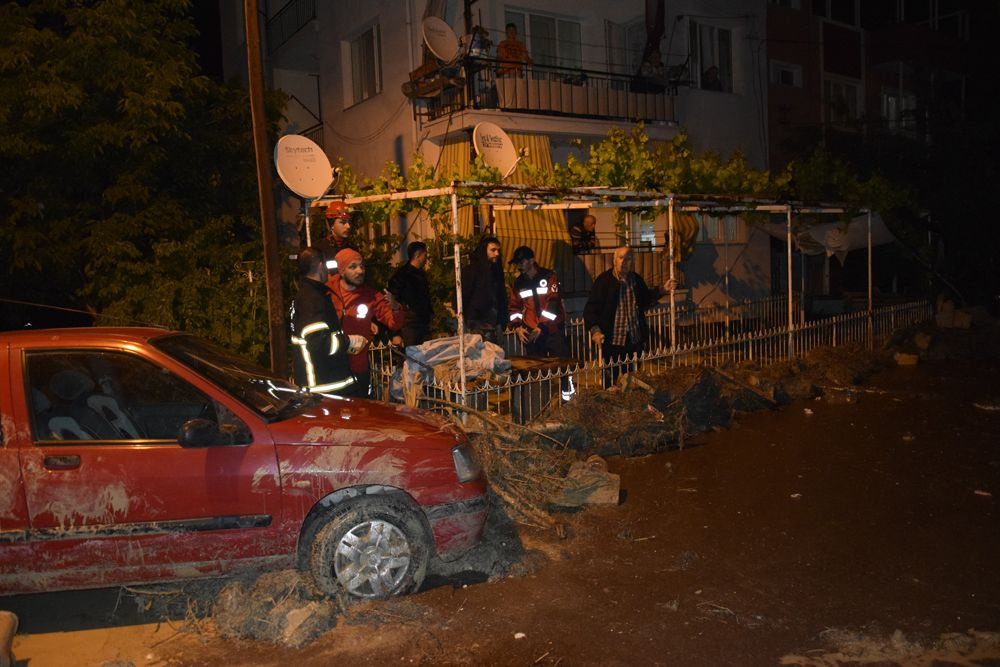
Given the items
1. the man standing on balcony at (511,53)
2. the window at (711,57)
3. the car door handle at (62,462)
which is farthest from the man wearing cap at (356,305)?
the window at (711,57)

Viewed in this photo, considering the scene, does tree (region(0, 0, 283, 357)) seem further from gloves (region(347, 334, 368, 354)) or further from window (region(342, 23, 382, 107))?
window (region(342, 23, 382, 107))

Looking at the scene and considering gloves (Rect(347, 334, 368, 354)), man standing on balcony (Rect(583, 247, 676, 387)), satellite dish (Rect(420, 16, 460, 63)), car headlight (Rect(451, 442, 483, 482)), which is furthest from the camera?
satellite dish (Rect(420, 16, 460, 63))

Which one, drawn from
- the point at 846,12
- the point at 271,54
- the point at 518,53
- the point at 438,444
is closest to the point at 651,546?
the point at 438,444

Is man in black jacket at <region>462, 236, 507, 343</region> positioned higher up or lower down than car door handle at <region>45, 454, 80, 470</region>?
higher up

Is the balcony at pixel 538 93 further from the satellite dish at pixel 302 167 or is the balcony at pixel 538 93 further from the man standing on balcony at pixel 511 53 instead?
the satellite dish at pixel 302 167

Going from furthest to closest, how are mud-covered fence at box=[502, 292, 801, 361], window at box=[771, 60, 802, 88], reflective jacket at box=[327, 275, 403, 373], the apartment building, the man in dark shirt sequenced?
window at box=[771, 60, 802, 88] < the apartment building < mud-covered fence at box=[502, 292, 801, 361] < the man in dark shirt < reflective jacket at box=[327, 275, 403, 373]

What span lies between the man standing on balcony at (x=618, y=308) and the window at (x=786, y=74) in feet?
40.2

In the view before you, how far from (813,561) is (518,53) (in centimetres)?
1058

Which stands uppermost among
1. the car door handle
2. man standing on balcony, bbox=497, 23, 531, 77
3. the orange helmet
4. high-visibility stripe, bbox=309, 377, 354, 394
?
man standing on balcony, bbox=497, 23, 531, 77

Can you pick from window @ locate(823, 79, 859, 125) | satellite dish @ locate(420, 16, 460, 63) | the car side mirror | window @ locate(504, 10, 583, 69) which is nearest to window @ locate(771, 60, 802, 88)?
window @ locate(823, 79, 859, 125)

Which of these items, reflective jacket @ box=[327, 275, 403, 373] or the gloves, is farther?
reflective jacket @ box=[327, 275, 403, 373]

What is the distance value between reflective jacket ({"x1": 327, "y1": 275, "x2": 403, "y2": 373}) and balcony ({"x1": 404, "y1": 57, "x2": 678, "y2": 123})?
634cm

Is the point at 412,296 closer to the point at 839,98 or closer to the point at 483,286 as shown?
the point at 483,286

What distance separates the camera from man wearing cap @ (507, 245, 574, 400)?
10.3 m
